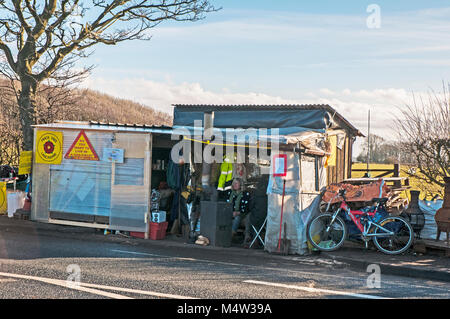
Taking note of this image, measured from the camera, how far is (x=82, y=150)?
45.4 feet

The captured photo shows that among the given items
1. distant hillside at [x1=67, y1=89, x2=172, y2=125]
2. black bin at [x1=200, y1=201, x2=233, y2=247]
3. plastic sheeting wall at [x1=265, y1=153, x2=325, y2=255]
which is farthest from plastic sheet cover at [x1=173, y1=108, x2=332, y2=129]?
distant hillside at [x1=67, y1=89, x2=172, y2=125]

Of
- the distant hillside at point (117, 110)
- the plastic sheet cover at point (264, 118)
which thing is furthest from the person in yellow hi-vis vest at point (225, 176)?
the distant hillside at point (117, 110)

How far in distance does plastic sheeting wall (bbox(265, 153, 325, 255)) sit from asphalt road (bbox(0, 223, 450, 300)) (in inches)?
18.3

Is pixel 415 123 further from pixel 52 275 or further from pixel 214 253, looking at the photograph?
pixel 52 275

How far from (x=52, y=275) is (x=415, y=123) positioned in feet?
34.1

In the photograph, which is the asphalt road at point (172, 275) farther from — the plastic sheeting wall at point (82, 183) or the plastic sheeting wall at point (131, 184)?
the plastic sheeting wall at point (82, 183)

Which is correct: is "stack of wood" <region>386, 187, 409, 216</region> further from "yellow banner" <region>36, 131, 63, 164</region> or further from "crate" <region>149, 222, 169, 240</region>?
"yellow banner" <region>36, 131, 63, 164</region>

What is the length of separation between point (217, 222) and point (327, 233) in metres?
2.48

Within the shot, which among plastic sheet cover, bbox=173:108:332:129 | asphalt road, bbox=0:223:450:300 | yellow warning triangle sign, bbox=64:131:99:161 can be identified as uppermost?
plastic sheet cover, bbox=173:108:332:129

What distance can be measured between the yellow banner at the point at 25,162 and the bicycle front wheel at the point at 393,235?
9.30m

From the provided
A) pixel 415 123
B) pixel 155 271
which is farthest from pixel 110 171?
pixel 415 123

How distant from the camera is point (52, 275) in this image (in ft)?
26.8

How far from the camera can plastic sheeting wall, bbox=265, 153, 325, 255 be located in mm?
11391

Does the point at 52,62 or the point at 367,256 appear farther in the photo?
the point at 52,62
